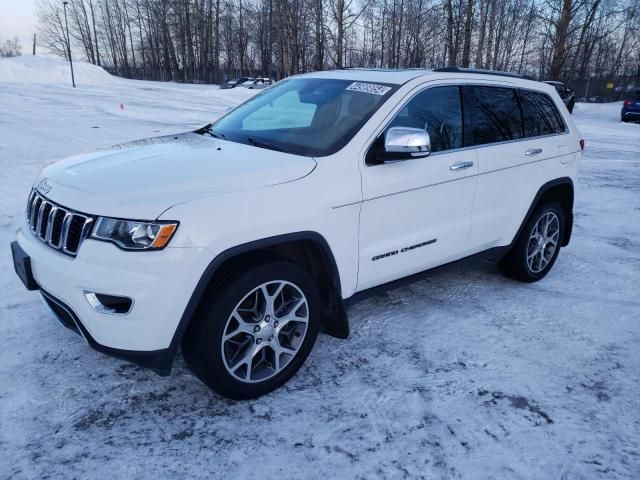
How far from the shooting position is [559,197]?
182 inches

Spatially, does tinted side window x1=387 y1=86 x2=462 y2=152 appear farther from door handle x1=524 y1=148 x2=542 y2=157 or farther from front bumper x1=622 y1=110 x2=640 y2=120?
front bumper x1=622 y1=110 x2=640 y2=120

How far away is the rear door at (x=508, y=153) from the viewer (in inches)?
146

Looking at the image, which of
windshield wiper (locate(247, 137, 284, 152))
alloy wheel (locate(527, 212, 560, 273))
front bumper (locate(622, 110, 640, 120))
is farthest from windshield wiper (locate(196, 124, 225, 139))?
front bumper (locate(622, 110, 640, 120))

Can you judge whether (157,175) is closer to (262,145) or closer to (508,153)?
(262,145)

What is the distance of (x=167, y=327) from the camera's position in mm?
2309

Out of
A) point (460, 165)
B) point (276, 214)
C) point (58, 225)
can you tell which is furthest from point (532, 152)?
point (58, 225)

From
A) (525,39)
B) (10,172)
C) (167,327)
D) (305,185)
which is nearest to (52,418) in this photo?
(167,327)

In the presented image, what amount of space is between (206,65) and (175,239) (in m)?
62.9

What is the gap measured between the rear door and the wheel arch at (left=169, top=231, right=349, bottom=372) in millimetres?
1368

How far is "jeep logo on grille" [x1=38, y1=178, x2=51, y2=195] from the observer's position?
2.70 meters

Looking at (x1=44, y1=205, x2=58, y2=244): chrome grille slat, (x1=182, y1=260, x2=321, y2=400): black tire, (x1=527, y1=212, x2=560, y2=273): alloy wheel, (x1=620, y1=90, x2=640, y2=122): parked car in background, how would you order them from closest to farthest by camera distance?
(x1=182, y1=260, x2=321, y2=400): black tire
(x1=44, y1=205, x2=58, y2=244): chrome grille slat
(x1=527, y1=212, x2=560, y2=273): alloy wheel
(x1=620, y1=90, x2=640, y2=122): parked car in background

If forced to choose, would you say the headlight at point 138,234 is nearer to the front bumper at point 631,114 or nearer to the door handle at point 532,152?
the door handle at point 532,152

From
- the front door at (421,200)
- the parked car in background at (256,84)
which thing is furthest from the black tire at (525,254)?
the parked car in background at (256,84)

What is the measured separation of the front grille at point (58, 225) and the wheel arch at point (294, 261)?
2.01 ft
